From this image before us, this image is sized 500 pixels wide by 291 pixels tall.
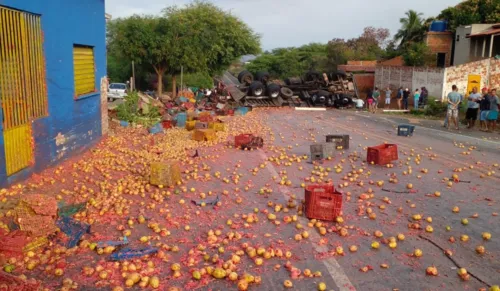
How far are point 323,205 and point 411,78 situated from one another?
2667cm

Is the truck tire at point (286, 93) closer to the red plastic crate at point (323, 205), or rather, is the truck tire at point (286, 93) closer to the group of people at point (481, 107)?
the group of people at point (481, 107)

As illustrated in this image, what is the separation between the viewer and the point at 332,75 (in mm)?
32812

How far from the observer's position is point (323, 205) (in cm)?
637

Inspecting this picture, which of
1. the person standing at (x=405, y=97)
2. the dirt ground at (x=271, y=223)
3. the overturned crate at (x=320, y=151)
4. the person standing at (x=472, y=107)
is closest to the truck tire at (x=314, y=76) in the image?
the person standing at (x=405, y=97)

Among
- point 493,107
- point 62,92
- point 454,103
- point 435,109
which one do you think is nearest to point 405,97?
point 435,109

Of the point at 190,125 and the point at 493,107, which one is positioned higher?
the point at 493,107

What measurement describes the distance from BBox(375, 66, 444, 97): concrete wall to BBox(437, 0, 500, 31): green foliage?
1089 cm

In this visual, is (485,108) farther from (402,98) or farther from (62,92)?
(62,92)

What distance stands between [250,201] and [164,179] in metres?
1.73

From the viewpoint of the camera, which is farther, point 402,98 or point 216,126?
point 402,98

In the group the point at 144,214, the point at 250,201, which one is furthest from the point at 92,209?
the point at 250,201

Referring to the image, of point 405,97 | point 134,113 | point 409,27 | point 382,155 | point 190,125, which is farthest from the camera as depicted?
point 409,27

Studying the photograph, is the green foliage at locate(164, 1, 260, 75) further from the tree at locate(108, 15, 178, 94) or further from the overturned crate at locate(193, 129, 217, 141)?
the overturned crate at locate(193, 129, 217, 141)

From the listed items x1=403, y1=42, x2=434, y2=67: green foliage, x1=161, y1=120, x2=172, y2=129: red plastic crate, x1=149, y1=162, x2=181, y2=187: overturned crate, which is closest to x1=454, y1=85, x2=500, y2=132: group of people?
x1=161, y1=120, x2=172, y2=129: red plastic crate
